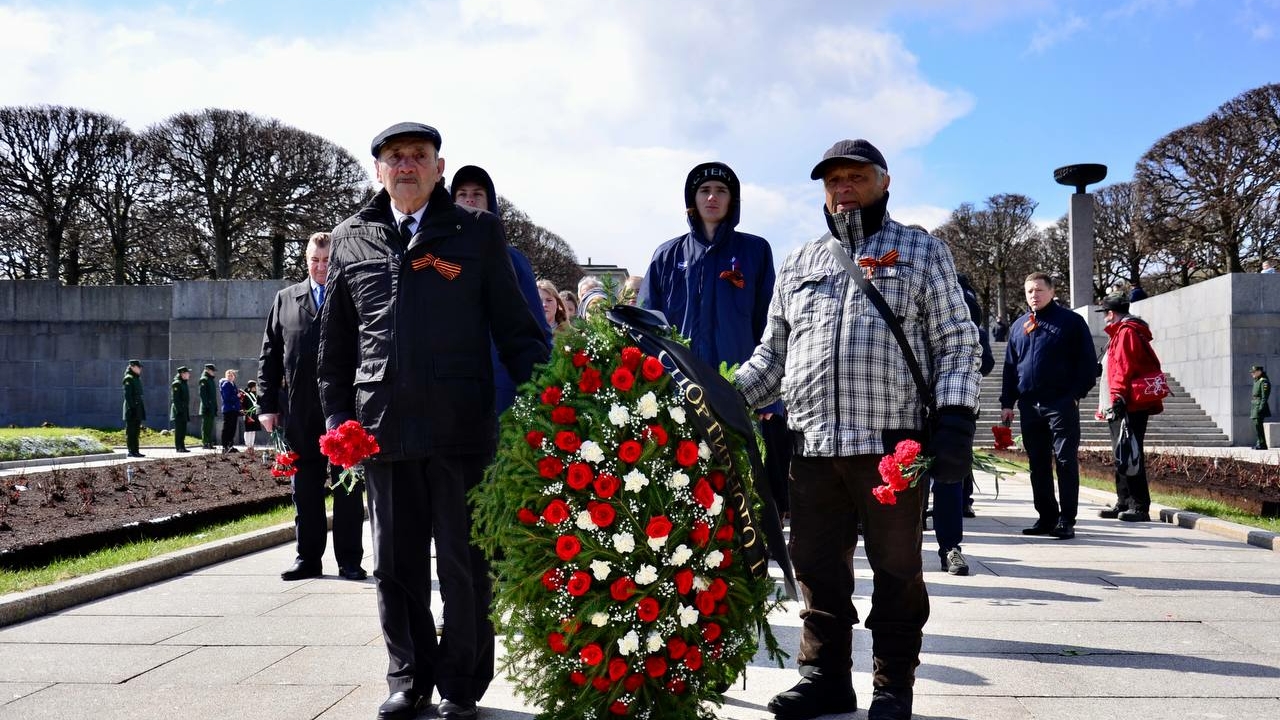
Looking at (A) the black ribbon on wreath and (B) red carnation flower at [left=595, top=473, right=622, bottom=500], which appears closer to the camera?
(B) red carnation flower at [left=595, top=473, right=622, bottom=500]

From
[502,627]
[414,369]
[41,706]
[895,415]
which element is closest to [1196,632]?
[895,415]

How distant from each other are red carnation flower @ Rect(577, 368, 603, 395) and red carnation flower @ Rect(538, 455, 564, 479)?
248 mm

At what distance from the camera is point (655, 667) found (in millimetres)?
3143

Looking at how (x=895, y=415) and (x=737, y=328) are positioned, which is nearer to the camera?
(x=895, y=415)

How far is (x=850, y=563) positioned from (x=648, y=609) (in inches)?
42.9

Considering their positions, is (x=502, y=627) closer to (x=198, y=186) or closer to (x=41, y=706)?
(x=41, y=706)

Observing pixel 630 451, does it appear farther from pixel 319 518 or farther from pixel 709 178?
pixel 319 518

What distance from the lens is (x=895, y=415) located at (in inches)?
144

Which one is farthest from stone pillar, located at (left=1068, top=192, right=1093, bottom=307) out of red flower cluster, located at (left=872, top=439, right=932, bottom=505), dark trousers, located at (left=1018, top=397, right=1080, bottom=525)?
red flower cluster, located at (left=872, top=439, right=932, bottom=505)

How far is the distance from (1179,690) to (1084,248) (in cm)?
3223

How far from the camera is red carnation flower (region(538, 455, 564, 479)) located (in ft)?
10.6

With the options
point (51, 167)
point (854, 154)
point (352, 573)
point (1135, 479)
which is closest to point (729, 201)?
point (854, 154)

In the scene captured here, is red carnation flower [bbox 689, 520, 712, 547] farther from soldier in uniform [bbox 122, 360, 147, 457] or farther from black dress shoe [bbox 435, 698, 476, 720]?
soldier in uniform [bbox 122, 360, 147, 457]

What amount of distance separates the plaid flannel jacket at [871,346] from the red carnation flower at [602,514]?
36.1 inches
